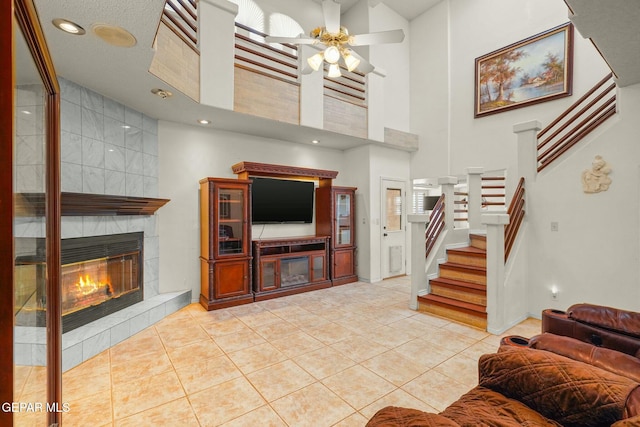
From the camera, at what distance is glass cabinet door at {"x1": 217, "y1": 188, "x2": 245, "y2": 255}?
440 cm

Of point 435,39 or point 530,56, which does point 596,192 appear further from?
point 435,39

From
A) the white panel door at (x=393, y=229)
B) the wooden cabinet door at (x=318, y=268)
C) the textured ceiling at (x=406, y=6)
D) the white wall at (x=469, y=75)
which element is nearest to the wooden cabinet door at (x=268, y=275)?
the wooden cabinet door at (x=318, y=268)

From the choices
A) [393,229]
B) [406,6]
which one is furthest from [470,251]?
[406,6]

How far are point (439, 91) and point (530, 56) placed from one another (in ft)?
5.18

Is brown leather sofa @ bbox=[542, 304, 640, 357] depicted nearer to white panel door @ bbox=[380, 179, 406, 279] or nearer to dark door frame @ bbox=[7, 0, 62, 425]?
dark door frame @ bbox=[7, 0, 62, 425]

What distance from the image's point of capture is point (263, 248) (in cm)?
486

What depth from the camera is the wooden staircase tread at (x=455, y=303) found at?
11.7 ft

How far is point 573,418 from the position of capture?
1.23 m

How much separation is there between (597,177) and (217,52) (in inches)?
194

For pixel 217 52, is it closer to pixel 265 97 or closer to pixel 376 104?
pixel 265 97

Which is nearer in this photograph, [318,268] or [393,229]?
[318,268]

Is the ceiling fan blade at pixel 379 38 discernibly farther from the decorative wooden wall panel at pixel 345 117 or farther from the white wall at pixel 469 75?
the white wall at pixel 469 75

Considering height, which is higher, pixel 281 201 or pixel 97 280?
pixel 281 201

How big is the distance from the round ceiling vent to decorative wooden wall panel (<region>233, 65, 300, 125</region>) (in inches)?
64.5
